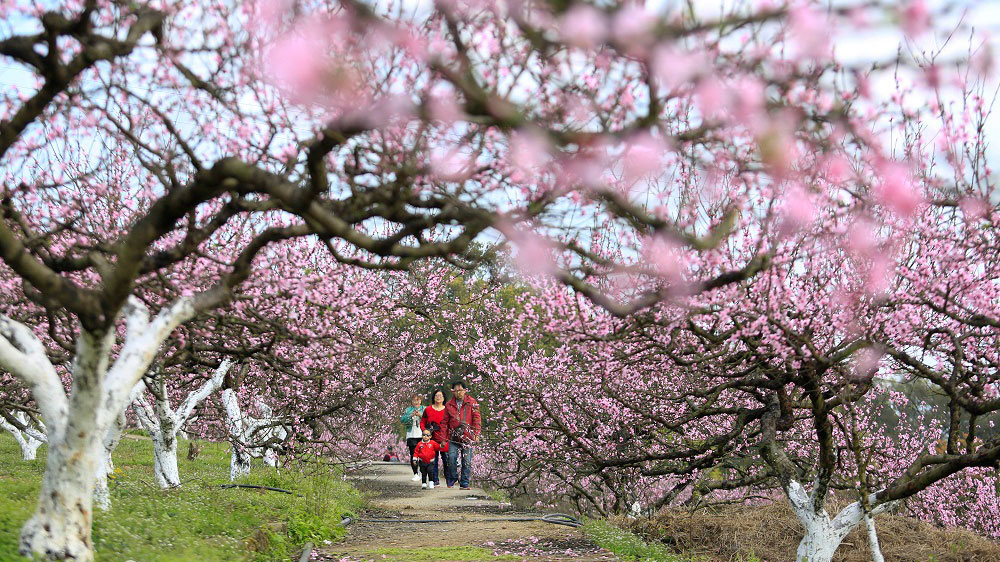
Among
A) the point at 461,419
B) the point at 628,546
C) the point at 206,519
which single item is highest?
the point at 461,419

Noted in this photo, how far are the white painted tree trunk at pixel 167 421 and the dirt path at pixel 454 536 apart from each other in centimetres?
A: 275

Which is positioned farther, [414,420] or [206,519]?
[414,420]

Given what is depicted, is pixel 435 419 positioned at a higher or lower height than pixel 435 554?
higher

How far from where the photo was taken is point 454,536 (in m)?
10.8

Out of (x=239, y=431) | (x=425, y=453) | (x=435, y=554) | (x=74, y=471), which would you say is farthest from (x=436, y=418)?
(x=74, y=471)

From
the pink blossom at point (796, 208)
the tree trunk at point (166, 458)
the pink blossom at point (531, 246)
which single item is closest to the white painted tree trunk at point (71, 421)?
the pink blossom at point (531, 246)

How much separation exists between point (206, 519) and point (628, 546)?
4.62 meters

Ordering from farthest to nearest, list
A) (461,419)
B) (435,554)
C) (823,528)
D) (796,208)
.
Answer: (461,419)
(435,554)
(823,528)
(796,208)

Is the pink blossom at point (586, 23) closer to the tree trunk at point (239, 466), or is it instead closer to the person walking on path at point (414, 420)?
the tree trunk at point (239, 466)

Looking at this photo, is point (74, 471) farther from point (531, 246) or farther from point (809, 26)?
point (809, 26)

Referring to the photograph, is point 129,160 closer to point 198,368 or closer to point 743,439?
point 198,368

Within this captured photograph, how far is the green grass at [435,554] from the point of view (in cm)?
859

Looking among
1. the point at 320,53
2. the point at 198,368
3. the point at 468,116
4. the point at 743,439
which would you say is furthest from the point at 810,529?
the point at 198,368

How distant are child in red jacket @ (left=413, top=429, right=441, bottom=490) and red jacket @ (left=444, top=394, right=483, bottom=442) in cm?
52
